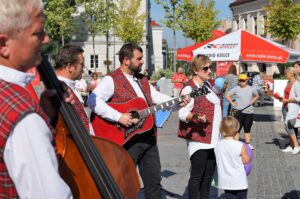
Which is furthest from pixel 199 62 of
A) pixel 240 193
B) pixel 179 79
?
pixel 179 79

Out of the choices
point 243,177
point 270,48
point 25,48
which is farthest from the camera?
point 270,48

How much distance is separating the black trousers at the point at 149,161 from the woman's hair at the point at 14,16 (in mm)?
3523

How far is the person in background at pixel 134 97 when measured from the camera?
4.98 meters

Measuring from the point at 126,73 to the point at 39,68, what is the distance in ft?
10.1

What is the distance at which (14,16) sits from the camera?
4.99 feet

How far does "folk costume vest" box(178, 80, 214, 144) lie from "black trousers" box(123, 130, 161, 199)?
1.45 feet

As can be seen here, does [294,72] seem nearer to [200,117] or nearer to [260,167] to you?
[260,167]

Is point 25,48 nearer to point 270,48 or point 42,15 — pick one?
point 42,15

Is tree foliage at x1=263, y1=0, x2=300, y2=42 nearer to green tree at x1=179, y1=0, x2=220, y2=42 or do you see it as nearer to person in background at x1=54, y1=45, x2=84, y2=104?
green tree at x1=179, y1=0, x2=220, y2=42

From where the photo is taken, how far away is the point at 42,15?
163 centimetres

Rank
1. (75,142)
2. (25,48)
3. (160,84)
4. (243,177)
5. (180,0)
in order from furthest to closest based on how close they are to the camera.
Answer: (180,0)
(160,84)
(243,177)
(75,142)
(25,48)

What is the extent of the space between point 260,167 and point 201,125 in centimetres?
379

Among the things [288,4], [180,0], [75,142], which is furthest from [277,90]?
[75,142]

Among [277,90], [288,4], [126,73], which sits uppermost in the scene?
[288,4]
